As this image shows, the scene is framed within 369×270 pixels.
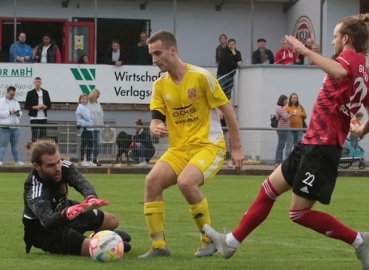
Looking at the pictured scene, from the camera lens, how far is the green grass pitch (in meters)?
8.55

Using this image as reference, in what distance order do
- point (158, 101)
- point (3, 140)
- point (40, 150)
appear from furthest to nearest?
point (3, 140) → point (158, 101) → point (40, 150)

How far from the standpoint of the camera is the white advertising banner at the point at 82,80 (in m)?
28.8

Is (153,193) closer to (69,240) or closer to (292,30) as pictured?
(69,240)

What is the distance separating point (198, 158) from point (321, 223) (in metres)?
1.57

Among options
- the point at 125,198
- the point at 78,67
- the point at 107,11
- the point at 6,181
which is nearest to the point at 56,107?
the point at 78,67

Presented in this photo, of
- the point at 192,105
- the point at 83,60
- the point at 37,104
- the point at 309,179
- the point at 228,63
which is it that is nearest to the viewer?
the point at 309,179

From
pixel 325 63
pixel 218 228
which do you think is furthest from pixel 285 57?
pixel 325 63

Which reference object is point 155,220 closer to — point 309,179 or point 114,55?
point 309,179

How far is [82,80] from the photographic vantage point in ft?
96.7

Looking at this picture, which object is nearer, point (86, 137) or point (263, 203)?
point (263, 203)

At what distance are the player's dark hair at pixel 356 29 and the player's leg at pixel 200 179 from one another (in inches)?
74.2

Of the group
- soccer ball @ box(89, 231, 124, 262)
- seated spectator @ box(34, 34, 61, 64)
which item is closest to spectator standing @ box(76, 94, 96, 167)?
seated spectator @ box(34, 34, 61, 64)

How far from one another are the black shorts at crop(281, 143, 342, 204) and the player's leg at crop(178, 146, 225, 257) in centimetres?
122

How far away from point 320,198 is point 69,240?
2466mm
